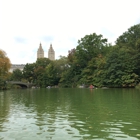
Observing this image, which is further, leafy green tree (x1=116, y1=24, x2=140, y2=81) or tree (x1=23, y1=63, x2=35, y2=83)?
tree (x1=23, y1=63, x2=35, y2=83)

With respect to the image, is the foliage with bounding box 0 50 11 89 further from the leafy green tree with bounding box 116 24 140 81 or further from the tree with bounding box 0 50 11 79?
the leafy green tree with bounding box 116 24 140 81

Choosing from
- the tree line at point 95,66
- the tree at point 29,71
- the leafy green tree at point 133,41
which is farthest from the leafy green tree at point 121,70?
the tree at point 29,71

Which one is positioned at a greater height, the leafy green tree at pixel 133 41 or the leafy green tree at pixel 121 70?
the leafy green tree at pixel 133 41

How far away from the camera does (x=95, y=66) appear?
205 ft

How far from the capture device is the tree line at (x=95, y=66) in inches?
2045

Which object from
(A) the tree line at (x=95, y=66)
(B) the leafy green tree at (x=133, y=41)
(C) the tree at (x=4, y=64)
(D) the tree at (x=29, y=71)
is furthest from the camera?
(D) the tree at (x=29, y=71)

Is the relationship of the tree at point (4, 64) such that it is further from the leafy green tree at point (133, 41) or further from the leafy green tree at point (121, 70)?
the leafy green tree at point (133, 41)

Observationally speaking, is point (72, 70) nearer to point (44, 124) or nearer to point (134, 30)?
point (134, 30)

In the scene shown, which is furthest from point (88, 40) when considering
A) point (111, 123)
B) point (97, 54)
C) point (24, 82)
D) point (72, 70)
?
point (111, 123)

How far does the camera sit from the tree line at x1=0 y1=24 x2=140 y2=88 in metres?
51.9

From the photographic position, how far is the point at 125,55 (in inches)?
2072

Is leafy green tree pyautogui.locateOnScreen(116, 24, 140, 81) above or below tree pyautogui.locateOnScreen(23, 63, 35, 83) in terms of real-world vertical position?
above

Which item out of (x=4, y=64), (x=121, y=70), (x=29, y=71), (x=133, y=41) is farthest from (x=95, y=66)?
(x=29, y=71)

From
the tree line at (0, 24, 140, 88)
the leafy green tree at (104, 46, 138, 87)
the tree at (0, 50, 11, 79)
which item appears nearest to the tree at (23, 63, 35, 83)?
the tree line at (0, 24, 140, 88)
